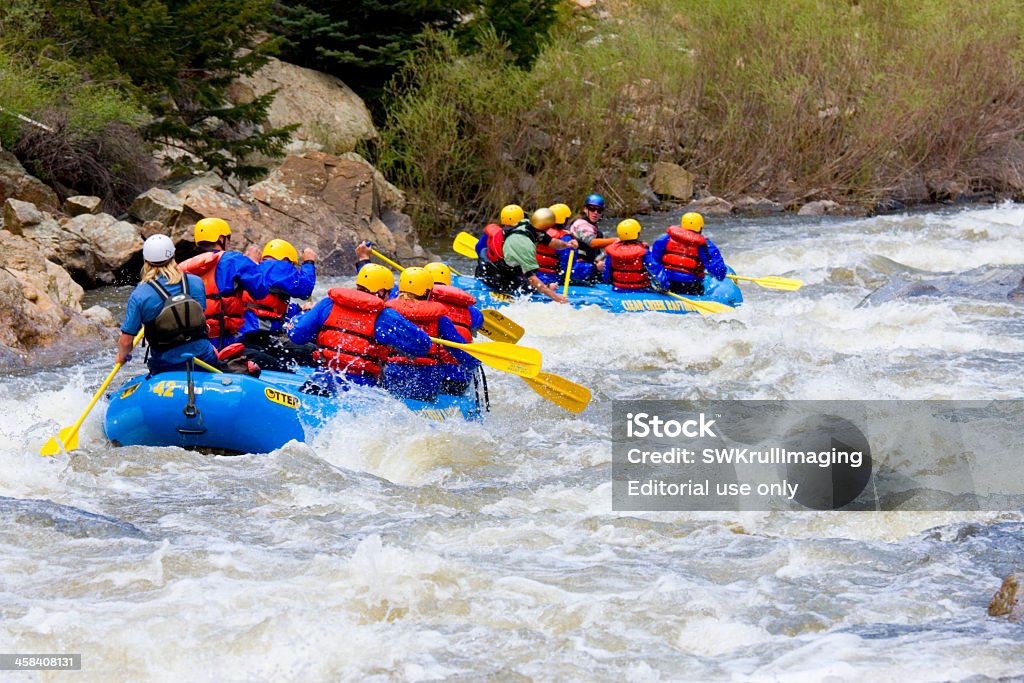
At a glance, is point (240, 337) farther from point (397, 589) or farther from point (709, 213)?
point (709, 213)

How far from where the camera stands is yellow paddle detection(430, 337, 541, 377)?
25.1 ft

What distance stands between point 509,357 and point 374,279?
1.05 meters

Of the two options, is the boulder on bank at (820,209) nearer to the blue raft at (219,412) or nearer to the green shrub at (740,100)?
the green shrub at (740,100)

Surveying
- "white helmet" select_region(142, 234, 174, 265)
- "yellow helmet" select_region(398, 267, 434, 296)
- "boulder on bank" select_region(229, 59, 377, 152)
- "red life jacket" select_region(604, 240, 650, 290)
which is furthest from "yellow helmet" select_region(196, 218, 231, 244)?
"boulder on bank" select_region(229, 59, 377, 152)

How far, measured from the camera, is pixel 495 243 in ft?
37.9

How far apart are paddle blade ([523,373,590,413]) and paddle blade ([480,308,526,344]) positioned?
134cm

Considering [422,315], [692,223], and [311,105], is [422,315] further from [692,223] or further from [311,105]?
[311,105]

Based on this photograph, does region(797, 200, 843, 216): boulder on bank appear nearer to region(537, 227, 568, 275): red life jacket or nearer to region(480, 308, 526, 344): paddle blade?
region(537, 227, 568, 275): red life jacket

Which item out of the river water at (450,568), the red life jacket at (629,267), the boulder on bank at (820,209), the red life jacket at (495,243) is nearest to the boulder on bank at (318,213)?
the red life jacket at (495,243)

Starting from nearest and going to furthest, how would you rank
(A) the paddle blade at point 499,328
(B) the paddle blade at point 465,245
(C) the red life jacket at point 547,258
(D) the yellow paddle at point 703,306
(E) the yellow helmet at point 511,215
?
(A) the paddle blade at point 499,328 → (E) the yellow helmet at point 511,215 → (C) the red life jacket at point 547,258 → (D) the yellow paddle at point 703,306 → (B) the paddle blade at point 465,245

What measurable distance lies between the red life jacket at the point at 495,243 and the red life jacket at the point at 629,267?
3.81ft

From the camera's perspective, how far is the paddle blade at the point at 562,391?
8008 mm

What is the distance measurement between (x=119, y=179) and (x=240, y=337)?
343 inches

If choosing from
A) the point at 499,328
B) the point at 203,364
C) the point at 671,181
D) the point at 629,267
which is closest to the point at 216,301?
the point at 203,364
